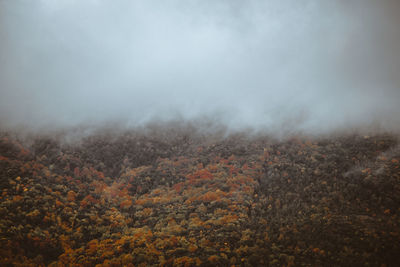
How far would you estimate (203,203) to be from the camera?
122ft

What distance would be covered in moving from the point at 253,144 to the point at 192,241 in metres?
34.3

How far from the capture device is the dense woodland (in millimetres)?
23906

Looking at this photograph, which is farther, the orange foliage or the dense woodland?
the orange foliage

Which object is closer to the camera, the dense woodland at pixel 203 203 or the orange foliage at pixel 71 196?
the dense woodland at pixel 203 203

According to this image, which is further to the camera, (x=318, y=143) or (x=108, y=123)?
(x=108, y=123)

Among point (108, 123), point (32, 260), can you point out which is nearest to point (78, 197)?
point (32, 260)

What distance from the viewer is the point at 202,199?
38375 millimetres

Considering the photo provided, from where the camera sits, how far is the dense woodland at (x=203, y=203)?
23906 mm

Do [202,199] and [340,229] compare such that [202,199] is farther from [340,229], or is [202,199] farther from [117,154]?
[117,154]

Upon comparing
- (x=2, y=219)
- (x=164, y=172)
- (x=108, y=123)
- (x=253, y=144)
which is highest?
(x=108, y=123)

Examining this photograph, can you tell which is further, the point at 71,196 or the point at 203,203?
the point at 203,203

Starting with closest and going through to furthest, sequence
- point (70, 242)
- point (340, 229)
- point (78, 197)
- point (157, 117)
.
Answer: point (340, 229) → point (70, 242) → point (78, 197) → point (157, 117)

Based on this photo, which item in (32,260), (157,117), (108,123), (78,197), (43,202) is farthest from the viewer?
(157,117)

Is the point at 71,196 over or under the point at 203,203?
over
